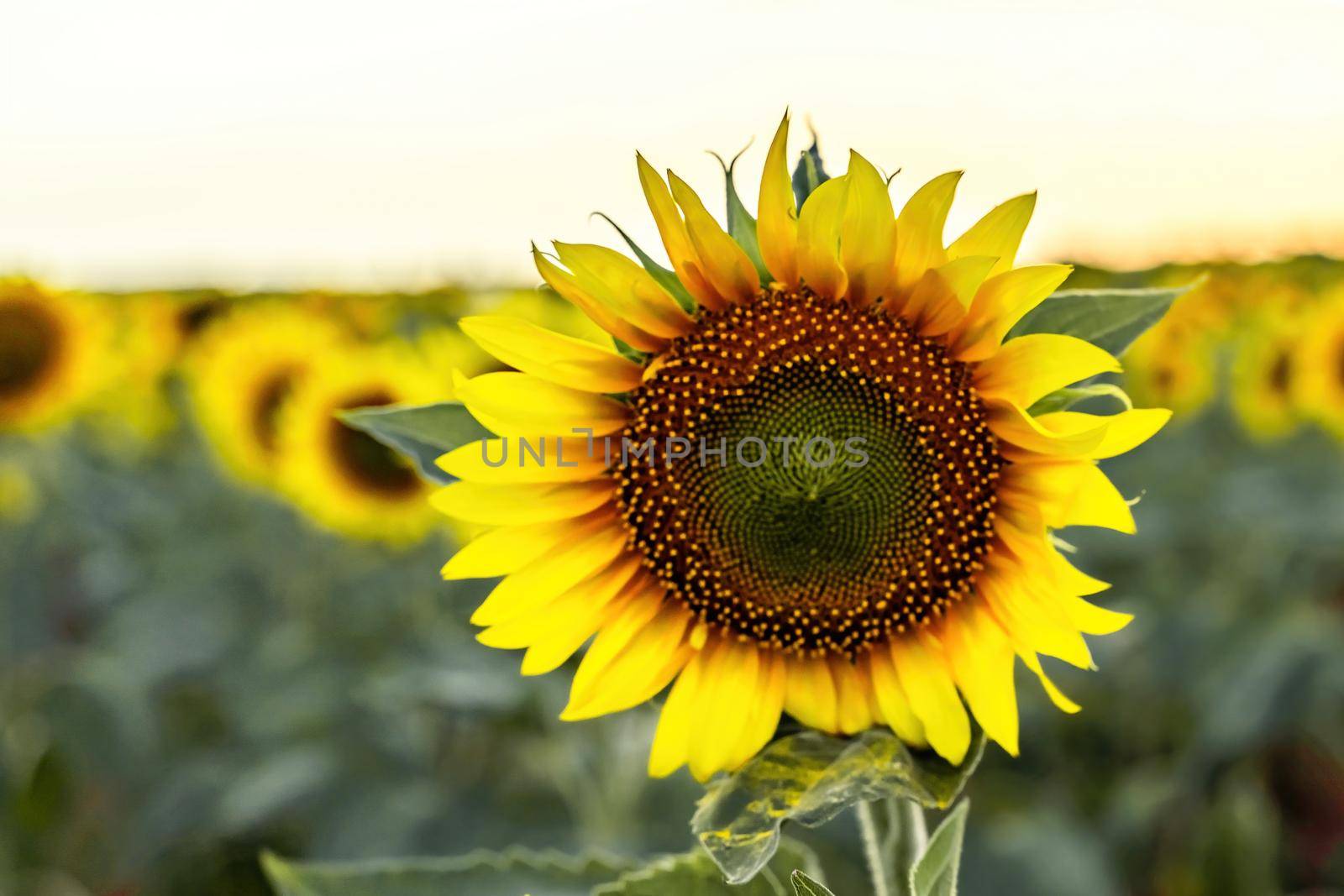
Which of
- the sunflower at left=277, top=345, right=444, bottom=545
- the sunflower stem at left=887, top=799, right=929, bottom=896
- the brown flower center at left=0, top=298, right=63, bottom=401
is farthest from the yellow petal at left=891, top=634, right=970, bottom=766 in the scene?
the brown flower center at left=0, top=298, right=63, bottom=401

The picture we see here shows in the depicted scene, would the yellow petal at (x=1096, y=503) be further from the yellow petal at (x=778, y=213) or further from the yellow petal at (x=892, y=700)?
the yellow petal at (x=778, y=213)

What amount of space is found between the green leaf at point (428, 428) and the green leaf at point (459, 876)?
1.47 feet

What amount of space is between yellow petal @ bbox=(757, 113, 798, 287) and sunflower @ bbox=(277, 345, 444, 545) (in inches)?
156

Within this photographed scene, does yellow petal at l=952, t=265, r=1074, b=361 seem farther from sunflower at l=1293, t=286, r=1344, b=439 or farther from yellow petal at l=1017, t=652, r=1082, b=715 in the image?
sunflower at l=1293, t=286, r=1344, b=439

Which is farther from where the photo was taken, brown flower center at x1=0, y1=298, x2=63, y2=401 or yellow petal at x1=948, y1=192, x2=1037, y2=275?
brown flower center at x1=0, y1=298, x2=63, y2=401

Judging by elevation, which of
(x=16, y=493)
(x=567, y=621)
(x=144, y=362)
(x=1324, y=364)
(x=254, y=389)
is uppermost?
(x=567, y=621)

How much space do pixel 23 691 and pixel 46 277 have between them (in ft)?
8.23

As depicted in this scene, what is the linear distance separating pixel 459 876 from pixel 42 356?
251 inches

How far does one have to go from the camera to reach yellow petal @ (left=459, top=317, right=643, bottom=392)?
1286mm

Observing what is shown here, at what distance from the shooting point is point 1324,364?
6.32 metres

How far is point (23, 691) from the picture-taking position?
5.52 metres

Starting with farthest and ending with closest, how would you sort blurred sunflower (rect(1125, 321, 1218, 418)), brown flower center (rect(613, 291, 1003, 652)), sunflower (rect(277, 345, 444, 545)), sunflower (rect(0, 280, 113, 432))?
blurred sunflower (rect(1125, 321, 1218, 418)), sunflower (rect(0, 280, 113, 432)), sunflower (rect(277, 345, 444, 545)), brown flower center (rect(613, 291, 1003, 652))

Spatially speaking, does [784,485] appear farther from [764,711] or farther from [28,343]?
[28,343]

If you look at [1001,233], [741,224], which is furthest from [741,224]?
[1001,233]
